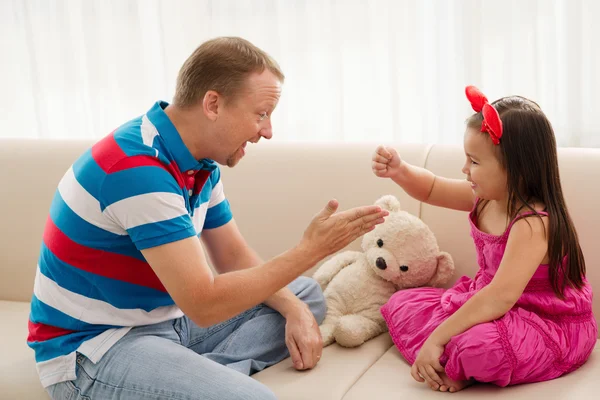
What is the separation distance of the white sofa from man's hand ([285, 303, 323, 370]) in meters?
0.03

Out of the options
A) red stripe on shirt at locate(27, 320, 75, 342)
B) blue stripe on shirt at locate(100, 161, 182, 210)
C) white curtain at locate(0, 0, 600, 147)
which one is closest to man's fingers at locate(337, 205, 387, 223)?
blue stripe on shirt at locate(100, 161, 182, 210)

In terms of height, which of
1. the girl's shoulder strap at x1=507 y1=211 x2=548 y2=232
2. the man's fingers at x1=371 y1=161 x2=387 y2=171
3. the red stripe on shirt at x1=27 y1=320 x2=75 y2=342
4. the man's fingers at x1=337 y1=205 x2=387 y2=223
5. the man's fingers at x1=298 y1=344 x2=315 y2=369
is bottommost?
the man's fingers at x1=298 y1=344 x2=315 y2=369

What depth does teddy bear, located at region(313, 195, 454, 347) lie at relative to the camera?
193 centimetres

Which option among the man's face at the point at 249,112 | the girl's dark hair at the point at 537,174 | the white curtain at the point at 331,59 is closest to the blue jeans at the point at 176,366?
the man's face at the point at 249,112

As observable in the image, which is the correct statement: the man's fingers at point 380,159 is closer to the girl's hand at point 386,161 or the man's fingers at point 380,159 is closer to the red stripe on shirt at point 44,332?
the girl's hand at point 386,161

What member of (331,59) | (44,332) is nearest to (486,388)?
(44,332)

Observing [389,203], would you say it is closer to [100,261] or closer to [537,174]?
[537,174]

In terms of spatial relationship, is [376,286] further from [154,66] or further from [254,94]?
[154,66]

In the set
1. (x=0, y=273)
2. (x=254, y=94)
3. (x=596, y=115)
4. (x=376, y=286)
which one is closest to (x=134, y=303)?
(x=254, y=94)

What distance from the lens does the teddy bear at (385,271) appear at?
6.32 ft

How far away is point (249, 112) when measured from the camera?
1601mm

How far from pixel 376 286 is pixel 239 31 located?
120 centimetres

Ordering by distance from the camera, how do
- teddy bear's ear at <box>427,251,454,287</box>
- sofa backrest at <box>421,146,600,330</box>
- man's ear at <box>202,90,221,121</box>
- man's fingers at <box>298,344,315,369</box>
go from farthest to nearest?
1. teddy bear's ear at <box>427,251,454,287</box>
2. sofa backrest at <box>421,146,600,330</box>
3. man's fingers at <box>298,344,315,369</box>
4. man's ear at <box>202,90,221,121</box>

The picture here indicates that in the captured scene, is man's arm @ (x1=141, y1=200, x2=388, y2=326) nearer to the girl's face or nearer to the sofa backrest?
the girl's face
